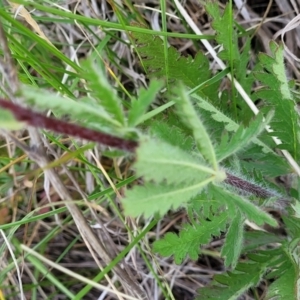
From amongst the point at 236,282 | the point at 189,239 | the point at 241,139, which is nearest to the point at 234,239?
the point at 189,239

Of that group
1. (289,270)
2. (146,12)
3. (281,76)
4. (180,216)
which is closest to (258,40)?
(146,12)

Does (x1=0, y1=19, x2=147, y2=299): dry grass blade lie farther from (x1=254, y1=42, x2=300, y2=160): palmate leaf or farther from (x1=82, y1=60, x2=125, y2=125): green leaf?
(x1=254, y1=42, x2=300, y2=160): palmate leaf

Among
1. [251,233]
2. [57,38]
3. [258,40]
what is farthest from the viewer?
[57,38]

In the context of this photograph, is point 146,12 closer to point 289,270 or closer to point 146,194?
point 289,270

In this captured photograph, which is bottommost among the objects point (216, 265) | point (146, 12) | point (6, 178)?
point (216, 265)

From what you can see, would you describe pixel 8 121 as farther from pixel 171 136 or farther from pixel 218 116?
pixel 218 116

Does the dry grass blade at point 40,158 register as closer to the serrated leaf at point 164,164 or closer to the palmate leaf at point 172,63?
the serrated leaf at point 164,164
